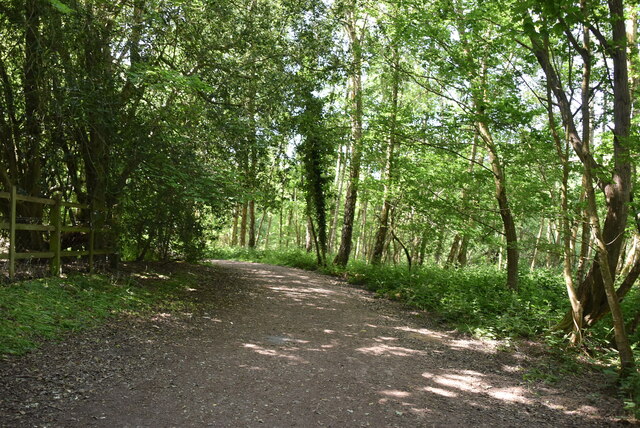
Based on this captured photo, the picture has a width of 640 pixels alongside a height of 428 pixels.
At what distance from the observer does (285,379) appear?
5.35 metres

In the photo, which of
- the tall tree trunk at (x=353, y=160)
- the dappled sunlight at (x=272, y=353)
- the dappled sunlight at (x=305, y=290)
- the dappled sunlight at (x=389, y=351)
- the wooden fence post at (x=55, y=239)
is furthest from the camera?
the tall tree trunk at (x=353, y=160)

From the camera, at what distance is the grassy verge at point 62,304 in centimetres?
559

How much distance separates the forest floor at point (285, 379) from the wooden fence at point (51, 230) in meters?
2.29

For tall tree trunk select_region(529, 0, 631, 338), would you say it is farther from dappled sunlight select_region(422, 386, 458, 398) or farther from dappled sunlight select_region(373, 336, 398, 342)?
dappled sunlight select_region(373, 336, 398, 342)

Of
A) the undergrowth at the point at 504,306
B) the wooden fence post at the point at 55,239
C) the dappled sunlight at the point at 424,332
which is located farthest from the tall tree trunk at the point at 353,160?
the wooden fence post at the point at 55,239

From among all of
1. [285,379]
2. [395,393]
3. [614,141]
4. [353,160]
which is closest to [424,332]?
[395,393]

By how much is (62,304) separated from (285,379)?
13.0ft

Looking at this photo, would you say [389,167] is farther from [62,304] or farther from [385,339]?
[62,304]

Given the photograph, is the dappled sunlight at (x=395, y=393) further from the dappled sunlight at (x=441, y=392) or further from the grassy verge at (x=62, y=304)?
the grassy verge at (x=62, y=304)

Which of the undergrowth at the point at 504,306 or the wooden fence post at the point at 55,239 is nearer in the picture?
the undergrowth at the point at 504,306

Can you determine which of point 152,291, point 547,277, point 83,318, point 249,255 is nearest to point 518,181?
point 547,277

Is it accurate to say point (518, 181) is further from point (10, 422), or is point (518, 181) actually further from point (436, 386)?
point (10, 422)

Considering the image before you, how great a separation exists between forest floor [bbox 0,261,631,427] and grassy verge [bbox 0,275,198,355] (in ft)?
0.91

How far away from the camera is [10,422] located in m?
3.67
